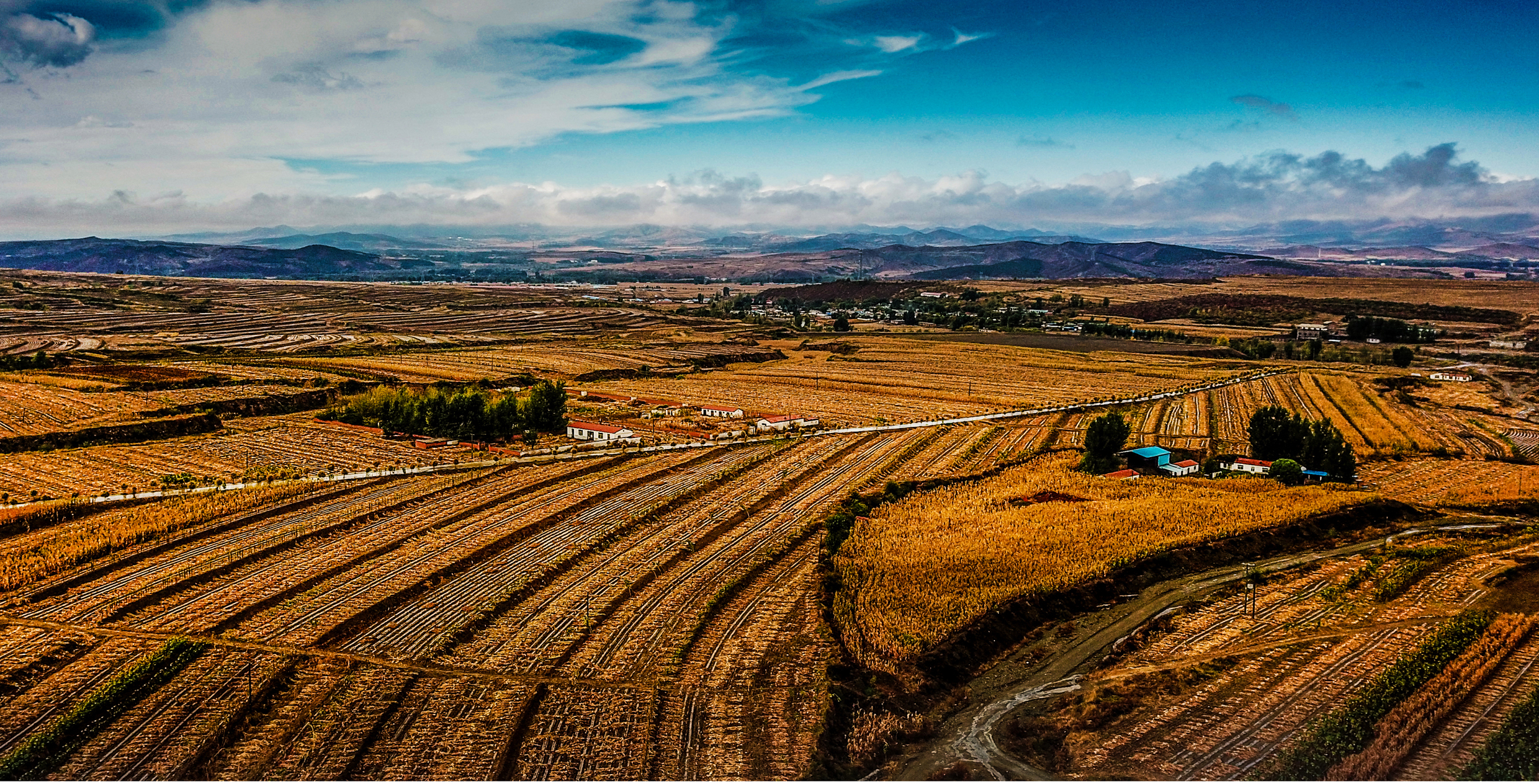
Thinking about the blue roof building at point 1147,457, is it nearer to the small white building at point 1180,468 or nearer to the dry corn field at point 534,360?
the small white building at point 1180,468

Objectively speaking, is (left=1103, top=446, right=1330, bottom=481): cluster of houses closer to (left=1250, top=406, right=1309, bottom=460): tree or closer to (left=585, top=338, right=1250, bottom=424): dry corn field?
(left=1250, top=406, right=1309, bottom=460): tree

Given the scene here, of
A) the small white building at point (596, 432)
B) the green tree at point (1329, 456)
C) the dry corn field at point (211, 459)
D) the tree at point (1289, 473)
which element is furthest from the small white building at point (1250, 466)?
the dry corn field at point (211, 459)

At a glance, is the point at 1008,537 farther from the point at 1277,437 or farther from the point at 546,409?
the point at 546,409

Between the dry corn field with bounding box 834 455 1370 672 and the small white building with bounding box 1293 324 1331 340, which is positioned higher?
the small white building with bounding box 1293 324 1331 340

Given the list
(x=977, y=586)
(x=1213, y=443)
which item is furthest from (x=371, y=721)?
(x=1213, y=443)

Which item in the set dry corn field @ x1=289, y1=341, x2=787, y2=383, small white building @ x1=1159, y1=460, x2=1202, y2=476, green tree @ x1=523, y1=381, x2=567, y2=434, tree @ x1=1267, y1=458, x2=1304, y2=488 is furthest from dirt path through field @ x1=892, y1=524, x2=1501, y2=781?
dry corn field @ x1=289, y1=341, x2=787, y2=383

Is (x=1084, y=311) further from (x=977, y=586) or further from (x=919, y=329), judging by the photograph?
(x=977, y=586)
